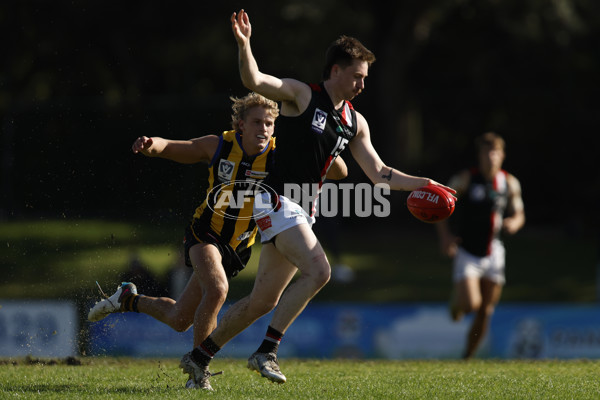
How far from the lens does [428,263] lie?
20328 mm

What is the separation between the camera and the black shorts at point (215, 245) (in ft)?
21.4

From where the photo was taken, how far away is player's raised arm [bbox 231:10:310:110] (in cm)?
545

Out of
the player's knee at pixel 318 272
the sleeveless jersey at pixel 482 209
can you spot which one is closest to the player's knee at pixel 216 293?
the player's knee at pixel 318 272

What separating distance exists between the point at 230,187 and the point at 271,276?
3.03ft

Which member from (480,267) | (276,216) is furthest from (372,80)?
(276,216)

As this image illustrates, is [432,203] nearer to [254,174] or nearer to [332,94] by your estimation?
[332,94]

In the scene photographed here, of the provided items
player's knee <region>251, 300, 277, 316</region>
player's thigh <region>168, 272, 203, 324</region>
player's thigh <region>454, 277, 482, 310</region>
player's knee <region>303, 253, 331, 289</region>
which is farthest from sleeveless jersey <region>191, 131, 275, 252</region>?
player's thigh <region>454, 277, 482, 310</region>

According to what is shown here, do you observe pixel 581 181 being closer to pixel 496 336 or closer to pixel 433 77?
pixel 433 77

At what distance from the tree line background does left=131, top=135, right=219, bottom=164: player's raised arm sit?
33.6 feet

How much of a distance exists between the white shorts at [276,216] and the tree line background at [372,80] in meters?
11.0

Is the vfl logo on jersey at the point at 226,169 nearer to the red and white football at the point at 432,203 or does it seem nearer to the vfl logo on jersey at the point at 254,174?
the vfl logo on jersey at the point at 254,174

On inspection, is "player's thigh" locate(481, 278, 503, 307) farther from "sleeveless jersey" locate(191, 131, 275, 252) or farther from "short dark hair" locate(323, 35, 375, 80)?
"short dark hair" locate(323, 35, 375, 80)

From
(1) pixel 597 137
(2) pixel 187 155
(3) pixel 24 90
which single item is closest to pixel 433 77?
(1) pixel 597 137

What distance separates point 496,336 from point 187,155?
6.87 meters
